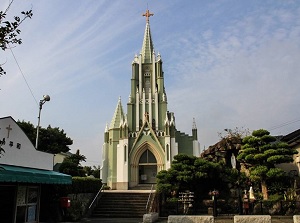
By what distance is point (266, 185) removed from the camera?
17219 mm

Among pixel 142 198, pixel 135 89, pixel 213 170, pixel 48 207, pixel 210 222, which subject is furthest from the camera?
pixel 135 89

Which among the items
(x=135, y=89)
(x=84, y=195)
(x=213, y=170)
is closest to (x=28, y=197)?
(x=84, y=195)

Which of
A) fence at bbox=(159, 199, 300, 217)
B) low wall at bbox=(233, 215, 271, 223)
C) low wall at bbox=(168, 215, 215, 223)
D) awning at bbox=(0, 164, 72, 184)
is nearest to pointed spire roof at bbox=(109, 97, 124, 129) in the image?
fence at bbox=(159, 199, 300, 217)

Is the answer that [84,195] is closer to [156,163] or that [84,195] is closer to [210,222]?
[210,222]

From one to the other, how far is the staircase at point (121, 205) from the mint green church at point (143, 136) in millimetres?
9664

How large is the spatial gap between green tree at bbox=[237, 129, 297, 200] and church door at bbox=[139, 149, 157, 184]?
1372 centimetres

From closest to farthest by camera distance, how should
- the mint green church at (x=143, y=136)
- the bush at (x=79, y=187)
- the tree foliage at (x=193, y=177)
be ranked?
the bush at (x=79, y=187) → the tree foliage at (x=193, y=177) → the mint green church at (x=143, y=136)

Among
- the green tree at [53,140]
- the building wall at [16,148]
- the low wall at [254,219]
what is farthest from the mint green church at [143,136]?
the low wall at [254,219]

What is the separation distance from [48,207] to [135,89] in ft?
67.9

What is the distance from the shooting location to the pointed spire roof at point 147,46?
116 ft

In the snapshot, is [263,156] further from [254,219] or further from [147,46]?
[147,46]

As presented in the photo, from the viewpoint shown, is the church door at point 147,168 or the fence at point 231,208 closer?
the fence at point 231,208

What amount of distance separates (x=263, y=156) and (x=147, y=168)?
16078 millimetres

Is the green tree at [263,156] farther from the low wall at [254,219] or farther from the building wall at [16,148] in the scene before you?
the building wall at [16,148]
